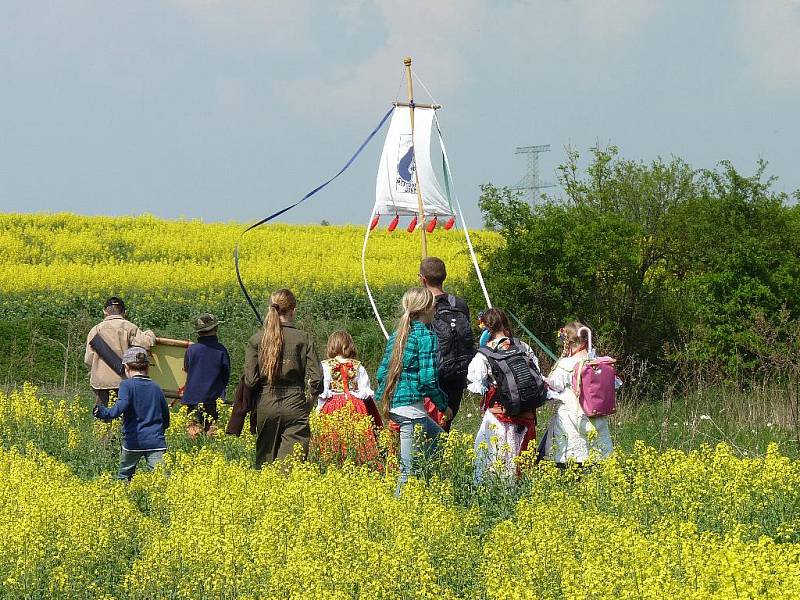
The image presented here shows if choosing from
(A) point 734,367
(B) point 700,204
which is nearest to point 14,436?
(A) point 734,367

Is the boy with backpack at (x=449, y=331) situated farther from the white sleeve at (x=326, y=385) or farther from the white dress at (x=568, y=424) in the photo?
the white sleeve at (x=326, y=385)

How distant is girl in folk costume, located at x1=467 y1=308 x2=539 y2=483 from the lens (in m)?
8.49

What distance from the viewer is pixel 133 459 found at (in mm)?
9570

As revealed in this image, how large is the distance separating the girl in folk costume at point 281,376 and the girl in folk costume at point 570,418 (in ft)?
5.66

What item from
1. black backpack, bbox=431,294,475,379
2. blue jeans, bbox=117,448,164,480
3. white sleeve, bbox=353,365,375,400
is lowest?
blue jeans, bbox=117,448,164,480

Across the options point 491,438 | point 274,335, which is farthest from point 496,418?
point 274,335

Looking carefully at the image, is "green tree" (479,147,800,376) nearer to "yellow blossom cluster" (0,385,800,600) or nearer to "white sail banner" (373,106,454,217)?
"white sail banner" (373,106,454,217)

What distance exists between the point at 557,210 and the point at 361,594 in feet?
37.6

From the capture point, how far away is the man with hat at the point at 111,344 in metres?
11.3

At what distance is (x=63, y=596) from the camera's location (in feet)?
20.4

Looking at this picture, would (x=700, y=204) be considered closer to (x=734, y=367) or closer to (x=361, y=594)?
(x=734, y=367)

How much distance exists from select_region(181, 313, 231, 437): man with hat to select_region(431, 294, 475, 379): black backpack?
2831mm

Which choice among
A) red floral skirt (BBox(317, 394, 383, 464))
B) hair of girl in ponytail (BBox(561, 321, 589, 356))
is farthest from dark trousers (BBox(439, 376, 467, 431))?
hair of girl in ponytail (BBox(561, 321, 589, 356))

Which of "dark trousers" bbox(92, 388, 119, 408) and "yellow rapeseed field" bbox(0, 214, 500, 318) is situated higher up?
"yellow rapeseed field" bbox(0, 214, 500, 318)
